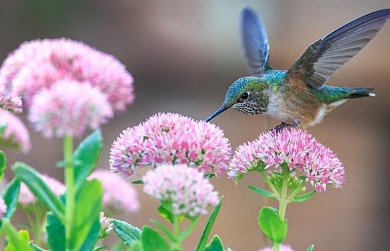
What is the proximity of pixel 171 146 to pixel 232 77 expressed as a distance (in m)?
2.91

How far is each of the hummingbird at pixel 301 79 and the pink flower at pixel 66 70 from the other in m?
0.52

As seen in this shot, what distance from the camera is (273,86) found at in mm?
1649

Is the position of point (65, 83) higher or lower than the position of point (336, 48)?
lower

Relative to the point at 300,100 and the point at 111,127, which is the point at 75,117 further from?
the point at 111,127

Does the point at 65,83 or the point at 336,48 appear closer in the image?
the point at 65,83

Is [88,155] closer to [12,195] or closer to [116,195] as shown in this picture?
[12,195]

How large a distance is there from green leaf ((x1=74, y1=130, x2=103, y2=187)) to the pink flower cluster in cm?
5

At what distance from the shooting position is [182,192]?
2.94 feet

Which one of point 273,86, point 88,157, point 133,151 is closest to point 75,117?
point 88,157

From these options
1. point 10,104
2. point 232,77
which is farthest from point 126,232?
point 232,77

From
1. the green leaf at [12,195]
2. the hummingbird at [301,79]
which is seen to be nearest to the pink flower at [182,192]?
the green leaf at [12,195]

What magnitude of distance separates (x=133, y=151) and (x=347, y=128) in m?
2.79

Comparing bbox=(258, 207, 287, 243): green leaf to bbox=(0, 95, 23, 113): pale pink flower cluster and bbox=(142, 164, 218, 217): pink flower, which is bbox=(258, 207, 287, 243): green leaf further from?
bbox=(0, 95, 23, 113): pale pink flower cluster

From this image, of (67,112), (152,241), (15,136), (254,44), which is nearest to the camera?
(67,112)
